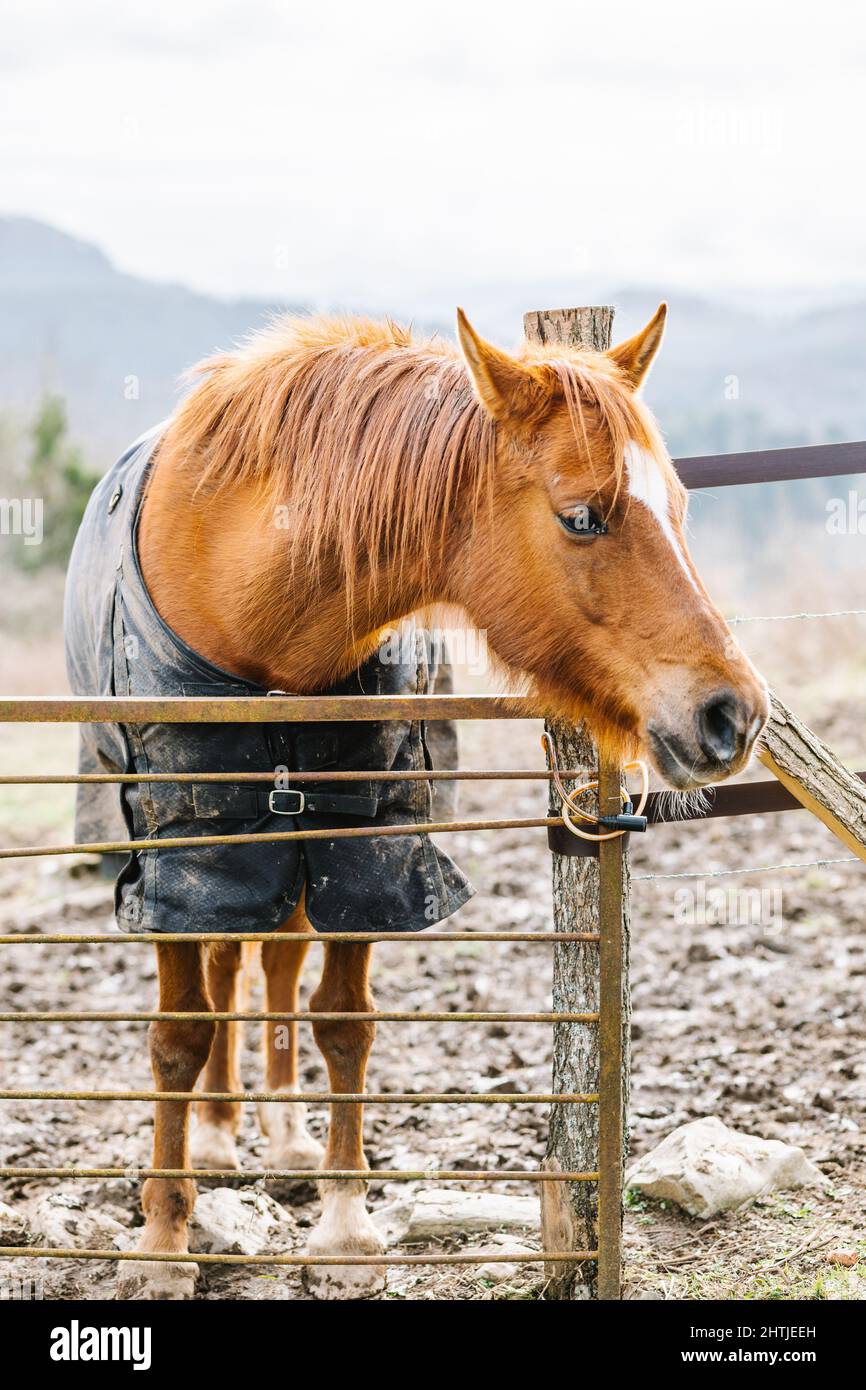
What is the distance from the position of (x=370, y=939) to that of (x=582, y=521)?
3.85 ft

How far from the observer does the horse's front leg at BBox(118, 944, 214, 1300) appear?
10.7 ft

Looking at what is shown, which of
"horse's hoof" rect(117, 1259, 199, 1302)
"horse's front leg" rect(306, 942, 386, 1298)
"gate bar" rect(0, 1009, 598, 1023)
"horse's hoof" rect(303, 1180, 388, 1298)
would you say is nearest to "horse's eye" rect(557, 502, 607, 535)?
"gate bar" rect(0, 1009, 598, 1023)

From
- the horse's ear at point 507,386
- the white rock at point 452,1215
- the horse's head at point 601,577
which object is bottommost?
the white rock at point 452,1215

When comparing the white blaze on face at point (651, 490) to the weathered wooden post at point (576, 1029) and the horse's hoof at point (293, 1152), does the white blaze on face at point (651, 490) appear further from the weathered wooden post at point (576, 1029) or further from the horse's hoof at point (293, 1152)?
the horse's hoof at point (293, 1152)

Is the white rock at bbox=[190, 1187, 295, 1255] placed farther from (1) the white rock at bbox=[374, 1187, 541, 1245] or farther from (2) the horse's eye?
(2) the horse's eye

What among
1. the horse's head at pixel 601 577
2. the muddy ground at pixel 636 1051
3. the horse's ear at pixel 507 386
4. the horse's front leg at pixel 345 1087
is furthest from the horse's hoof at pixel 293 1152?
the horse's ear at pixel 507 386

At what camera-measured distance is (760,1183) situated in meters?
3.64

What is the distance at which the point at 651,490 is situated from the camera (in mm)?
2686

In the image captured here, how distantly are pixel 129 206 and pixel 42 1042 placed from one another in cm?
10158

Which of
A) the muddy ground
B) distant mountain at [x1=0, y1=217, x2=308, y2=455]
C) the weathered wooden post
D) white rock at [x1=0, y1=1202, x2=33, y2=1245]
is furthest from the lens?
distant mountain at [x1=0, y1=217, x2=308, y2=455]

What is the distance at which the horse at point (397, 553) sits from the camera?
2.66 metres

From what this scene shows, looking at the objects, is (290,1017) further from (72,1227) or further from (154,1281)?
(72,1227)

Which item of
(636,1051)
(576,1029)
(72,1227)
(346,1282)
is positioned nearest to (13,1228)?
(72,1227)

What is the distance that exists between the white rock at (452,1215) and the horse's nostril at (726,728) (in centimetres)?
182
